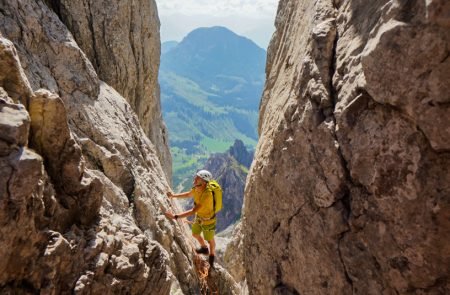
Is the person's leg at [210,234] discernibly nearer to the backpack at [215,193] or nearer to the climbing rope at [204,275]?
the climbing rope at [204,275]

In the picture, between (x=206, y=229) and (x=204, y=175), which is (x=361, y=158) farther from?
(x=206, y=229)

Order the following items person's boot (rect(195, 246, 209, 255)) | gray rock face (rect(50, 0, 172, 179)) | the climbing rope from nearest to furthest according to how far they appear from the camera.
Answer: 1. the climbing rope
2. person's boot (rect(195, 246, 209, 255))
3. gray rock face (rect(50, 0, 172, 179))

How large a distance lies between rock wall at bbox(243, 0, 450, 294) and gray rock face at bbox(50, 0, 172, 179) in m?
10.1

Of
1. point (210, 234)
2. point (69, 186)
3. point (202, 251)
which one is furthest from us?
point (202, 251)

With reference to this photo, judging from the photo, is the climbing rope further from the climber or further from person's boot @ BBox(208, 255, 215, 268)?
the climber

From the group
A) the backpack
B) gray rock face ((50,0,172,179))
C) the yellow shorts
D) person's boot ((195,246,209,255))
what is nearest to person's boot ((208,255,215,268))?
person's boot ((195,246,209,255))

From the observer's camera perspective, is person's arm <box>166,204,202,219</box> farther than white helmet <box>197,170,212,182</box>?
No

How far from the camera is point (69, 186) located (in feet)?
30.0

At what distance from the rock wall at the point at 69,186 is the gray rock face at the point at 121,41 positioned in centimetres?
275

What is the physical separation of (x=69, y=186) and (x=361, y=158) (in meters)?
7.18

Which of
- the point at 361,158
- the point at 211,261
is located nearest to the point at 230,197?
the point at 211,261

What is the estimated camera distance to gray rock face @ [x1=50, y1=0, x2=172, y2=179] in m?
17.5

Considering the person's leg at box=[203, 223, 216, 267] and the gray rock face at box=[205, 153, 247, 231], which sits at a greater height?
the person's leg at box=[203, 223, 216, 267]

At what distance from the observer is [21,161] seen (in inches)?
284
